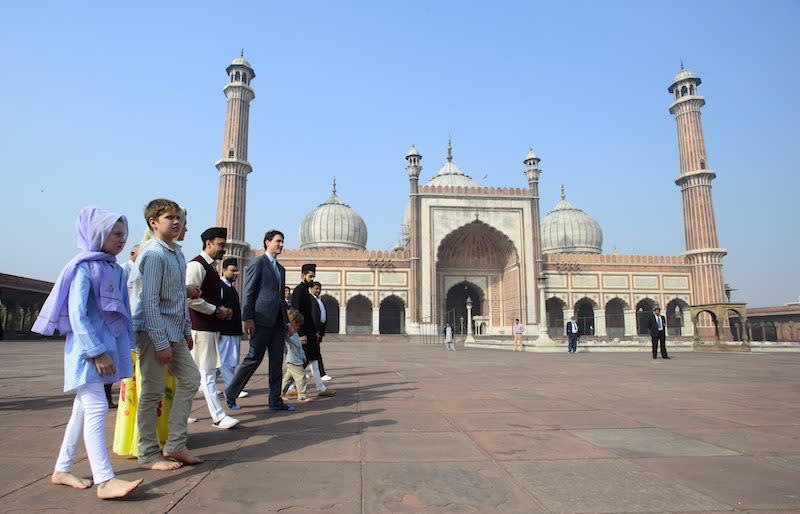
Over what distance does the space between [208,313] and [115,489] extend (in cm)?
166

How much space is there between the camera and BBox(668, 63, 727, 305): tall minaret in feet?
105

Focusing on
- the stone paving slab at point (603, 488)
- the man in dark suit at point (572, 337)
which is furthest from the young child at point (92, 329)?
the man in dark suit at point (572, 337)

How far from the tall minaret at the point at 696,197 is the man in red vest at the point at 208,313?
114 feet

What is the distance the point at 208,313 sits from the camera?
363 centimetres

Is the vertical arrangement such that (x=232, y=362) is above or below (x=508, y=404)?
above

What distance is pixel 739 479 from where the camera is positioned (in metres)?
2.25

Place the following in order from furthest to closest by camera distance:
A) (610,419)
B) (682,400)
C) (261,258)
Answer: (682,400)
(261,258)
(610,419)

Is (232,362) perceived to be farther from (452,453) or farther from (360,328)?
(360,328)

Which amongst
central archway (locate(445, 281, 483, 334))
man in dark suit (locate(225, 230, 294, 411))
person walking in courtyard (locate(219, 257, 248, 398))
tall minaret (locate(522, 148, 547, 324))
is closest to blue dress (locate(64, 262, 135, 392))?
man in dark suit (locate(225, 230, 294, 411))

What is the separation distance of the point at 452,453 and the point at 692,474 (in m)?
1.16

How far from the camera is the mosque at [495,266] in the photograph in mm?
30234

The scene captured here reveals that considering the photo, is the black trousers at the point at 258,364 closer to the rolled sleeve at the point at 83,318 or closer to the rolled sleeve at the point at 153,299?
the rolled sleeve at the point at 153,299

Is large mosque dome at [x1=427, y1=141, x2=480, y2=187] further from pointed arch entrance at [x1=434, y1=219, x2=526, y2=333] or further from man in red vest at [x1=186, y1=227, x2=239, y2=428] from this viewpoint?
man in red vest at [x1=186, y1=227, x2=239, y2=428]

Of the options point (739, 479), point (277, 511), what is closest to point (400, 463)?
point (277, 511)
